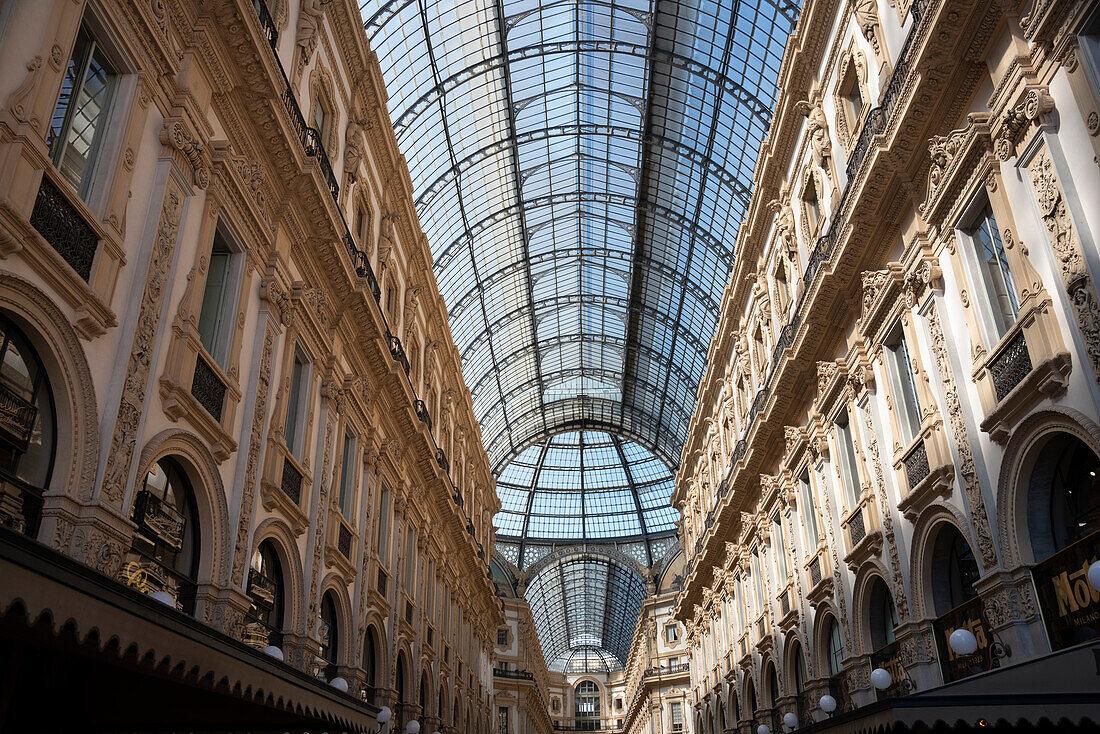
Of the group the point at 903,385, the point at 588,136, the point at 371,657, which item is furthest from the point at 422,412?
the point at 588,136

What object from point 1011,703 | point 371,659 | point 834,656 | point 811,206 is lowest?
point 1011,703

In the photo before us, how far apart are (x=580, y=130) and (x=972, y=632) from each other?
3099cm

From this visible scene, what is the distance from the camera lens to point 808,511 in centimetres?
2355

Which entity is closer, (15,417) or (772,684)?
(15,417)

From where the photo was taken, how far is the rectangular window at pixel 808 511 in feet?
75.5

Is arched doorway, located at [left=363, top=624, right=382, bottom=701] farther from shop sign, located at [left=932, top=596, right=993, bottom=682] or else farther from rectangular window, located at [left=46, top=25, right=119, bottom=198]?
rectangular window, located at [left=46, top=25, right=119, bottom=198]

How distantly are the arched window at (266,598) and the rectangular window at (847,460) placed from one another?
40.6 feet

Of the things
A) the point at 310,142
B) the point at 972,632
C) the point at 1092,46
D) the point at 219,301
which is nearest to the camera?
the point at 1092,46

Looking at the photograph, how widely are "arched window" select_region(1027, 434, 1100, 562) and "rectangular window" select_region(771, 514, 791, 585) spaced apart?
14.0 meters

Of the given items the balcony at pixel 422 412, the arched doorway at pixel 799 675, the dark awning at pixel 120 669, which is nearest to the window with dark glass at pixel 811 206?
the arched doorway at pixel 799 675

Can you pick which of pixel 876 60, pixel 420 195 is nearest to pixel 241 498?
pixel 876 60

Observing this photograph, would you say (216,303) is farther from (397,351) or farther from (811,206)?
(811,206)

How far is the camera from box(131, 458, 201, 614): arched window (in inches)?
438

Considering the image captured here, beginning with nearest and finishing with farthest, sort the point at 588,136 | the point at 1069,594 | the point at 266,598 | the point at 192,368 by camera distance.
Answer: the point at 1069,594, the point at 192,368, the point at 266,598, the point at 588,136
